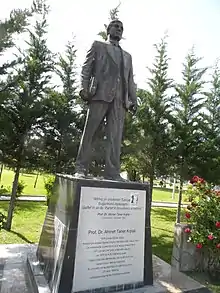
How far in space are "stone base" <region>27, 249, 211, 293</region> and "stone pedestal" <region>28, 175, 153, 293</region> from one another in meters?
0.03

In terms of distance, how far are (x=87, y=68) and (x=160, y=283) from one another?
2.91m

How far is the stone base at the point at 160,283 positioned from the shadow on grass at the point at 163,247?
6.49 ft

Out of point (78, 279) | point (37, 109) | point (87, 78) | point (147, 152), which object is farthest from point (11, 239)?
point (147, 152)

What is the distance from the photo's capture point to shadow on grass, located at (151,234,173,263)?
6.17 meters

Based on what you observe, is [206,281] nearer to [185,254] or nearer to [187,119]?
[185,254]

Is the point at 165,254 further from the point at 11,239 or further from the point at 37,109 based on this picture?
the point at 37,109

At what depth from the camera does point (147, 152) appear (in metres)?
10.7

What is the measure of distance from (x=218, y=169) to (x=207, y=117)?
2700 mm

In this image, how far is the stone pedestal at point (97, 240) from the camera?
3.15 metres

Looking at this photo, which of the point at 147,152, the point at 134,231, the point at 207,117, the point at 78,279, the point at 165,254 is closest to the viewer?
the point at 78,279

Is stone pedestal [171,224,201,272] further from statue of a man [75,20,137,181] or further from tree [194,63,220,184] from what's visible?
tree [194,63,220,184]

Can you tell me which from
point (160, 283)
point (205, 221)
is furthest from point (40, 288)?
point (205, 221)

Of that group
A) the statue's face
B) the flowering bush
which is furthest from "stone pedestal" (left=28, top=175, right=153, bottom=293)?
the statue's face

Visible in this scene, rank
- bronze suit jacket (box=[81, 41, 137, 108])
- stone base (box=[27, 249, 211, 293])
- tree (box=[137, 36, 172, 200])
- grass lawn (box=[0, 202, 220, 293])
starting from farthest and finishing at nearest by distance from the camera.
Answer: tree (box=[137, 36, 172, 200])
grass lawn (box=[0, 202, 220, 293])
bronze suit jacket (box=[81, 41, 137, 108])
stone base (box=[27, 249, 211, 293])
